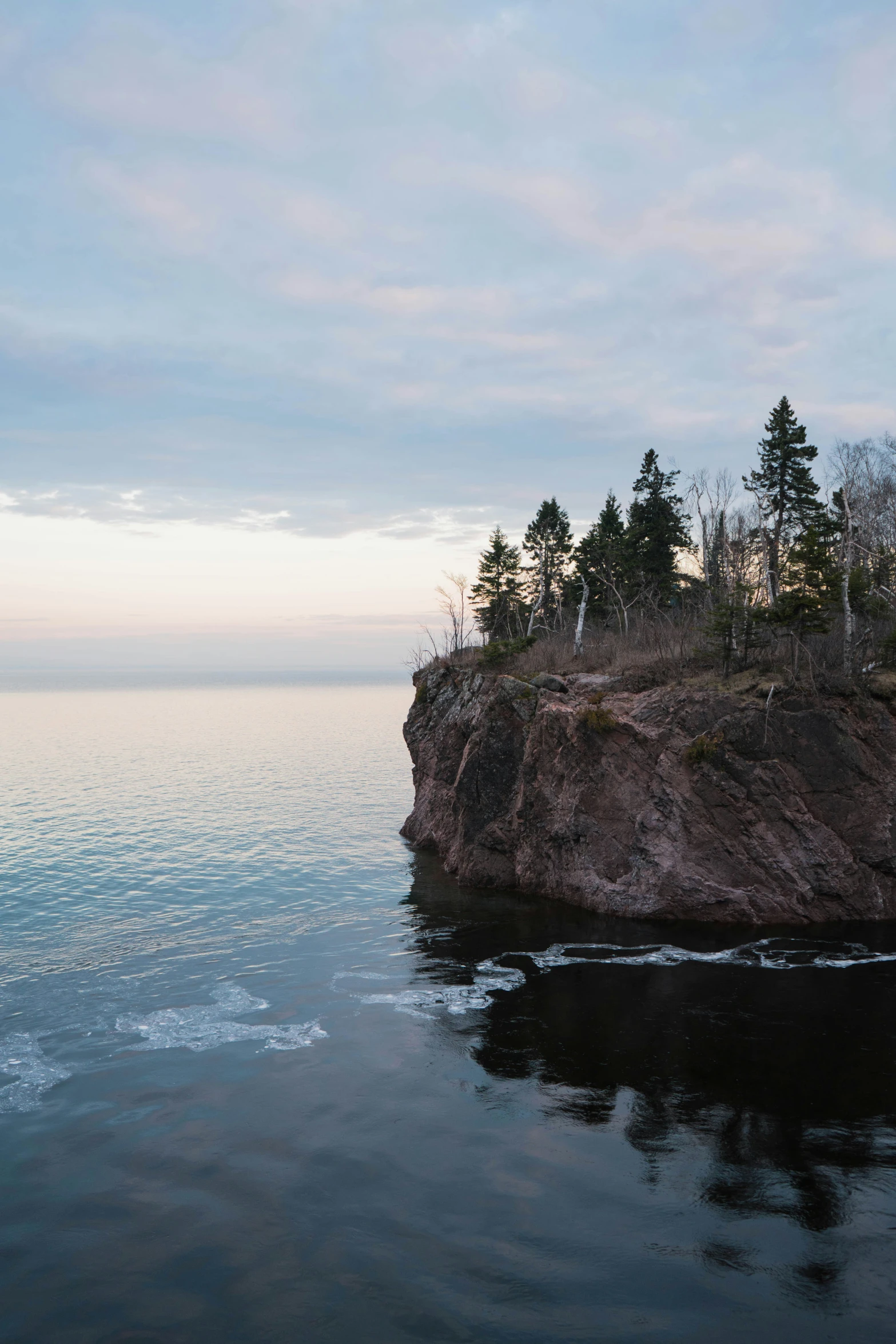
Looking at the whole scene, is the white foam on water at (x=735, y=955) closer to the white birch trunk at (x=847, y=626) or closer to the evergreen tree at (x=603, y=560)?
the white birch trunk at (x=847, y=626)

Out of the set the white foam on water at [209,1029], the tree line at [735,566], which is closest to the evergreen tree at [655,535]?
the tree line at [735,566]

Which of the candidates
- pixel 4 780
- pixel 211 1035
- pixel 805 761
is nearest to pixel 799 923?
pixel 805 761

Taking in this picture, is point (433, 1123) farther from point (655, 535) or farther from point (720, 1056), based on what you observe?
point (655, 535)

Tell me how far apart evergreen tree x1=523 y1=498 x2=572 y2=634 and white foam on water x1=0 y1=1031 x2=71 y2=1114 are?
54.0 meters

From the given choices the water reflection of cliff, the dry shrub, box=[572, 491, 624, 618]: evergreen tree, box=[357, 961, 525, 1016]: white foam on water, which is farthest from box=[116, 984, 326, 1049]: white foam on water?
box=[572, 491, 624, 618]: evergreen tree

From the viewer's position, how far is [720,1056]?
18.9 metres

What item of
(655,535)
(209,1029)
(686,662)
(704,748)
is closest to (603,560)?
(655,535)

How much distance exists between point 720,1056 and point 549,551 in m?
54.4

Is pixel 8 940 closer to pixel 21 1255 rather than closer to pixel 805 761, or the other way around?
pixel 21 1255

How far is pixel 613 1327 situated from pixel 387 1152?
5.49m

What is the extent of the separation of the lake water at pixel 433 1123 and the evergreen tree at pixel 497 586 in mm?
34806

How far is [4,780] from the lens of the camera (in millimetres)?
63312

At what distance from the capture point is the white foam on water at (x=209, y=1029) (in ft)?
64.7

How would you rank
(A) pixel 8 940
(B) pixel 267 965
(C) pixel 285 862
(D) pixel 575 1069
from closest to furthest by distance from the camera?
(D) pixel 575 1069
(B) pixel 267 965
(A) pixel 8 940
(C) pixel 285 862
